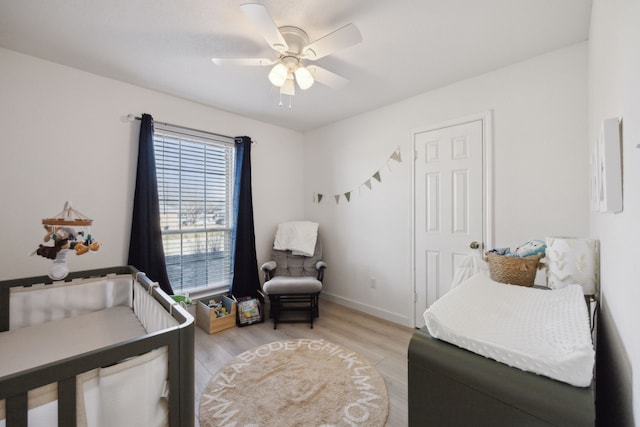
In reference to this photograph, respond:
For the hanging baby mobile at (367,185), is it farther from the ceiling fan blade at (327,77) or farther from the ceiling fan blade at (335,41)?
the ceiling fan blade at (335,41)

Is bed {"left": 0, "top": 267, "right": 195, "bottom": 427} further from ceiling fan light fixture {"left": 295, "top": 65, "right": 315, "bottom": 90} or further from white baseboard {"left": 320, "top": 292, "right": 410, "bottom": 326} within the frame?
white baseboard {"left": 320, "top": 292, "right": 410, "bottom": 326}

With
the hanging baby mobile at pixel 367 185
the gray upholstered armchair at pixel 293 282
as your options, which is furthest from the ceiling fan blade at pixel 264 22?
the gray upholstered armchair at pixel 293 282

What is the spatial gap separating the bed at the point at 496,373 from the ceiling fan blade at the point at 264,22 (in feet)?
5.01

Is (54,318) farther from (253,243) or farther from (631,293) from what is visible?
(631,293)

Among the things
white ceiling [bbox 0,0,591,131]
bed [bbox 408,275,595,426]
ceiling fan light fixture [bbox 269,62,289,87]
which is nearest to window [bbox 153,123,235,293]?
white ceiling [bbox 0,0,591,131]

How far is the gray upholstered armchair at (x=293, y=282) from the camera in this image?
2855 millimetres

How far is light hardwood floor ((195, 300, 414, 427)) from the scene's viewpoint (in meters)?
1.93

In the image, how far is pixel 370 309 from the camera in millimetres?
3160

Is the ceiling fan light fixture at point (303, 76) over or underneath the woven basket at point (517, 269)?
over

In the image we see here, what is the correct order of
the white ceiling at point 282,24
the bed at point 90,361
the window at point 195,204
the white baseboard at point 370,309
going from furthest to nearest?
the white baseboard at point 370,309
the window at point 195,204
the white ceiling at point 282,24
the bed at point 90,361

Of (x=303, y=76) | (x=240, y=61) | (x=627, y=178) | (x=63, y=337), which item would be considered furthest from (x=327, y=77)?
(x=63, y=337)

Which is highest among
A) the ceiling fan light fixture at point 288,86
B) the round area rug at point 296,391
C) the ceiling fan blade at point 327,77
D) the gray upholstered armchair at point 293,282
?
the ceiling fan blade at point 327,77

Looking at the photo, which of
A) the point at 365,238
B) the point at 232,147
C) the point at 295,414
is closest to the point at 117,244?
the point at 232,147

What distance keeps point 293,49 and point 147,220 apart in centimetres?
201
